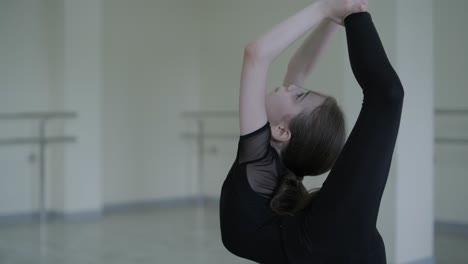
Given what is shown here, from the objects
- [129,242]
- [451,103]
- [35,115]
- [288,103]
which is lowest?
[129,242]

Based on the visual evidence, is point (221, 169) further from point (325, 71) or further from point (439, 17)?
point (439, 17)

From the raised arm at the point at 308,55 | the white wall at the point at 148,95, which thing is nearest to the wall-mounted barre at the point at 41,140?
the white wall at the point at 148,95

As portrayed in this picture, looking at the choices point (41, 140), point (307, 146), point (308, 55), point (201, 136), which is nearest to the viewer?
point (307, 146)

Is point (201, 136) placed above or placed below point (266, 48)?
below

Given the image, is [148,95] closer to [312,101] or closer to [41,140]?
[41,140]

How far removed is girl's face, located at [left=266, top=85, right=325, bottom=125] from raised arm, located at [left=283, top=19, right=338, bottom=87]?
0.11 m

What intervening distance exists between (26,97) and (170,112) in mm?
1729

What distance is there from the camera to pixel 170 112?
275 inches

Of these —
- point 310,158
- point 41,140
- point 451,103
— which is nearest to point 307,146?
point 310,158

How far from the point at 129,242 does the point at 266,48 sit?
13.1 ft

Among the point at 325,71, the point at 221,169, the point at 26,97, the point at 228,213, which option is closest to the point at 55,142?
the point at 26,97

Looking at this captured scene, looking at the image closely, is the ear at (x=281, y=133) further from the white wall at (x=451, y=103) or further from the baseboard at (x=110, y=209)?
the baseboard at (x=110, y=209)

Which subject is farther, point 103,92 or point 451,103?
point 103,92

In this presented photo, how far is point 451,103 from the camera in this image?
529 cm
